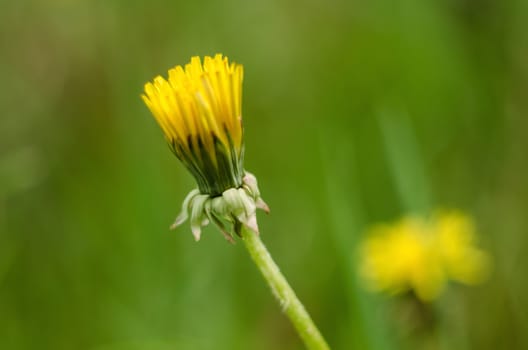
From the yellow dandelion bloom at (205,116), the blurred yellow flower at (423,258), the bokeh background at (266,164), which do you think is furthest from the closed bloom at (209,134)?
the blurred yellow flower at (423,258)

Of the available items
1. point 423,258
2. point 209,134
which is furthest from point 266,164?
point 209,134

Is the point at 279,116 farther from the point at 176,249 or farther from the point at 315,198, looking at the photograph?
the point at 176,249

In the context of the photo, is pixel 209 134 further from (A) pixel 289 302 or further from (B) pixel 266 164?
(B) pixel 266 164

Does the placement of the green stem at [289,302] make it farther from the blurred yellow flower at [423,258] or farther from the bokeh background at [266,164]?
the blurred yellow flower at [423,258]

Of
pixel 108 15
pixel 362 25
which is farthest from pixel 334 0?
pixel 108 15

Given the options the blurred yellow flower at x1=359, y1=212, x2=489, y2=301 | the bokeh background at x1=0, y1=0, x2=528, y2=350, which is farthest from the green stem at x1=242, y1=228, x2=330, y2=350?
the blurred yellow flower at x1=359, y1=212, x2=489, y2=301

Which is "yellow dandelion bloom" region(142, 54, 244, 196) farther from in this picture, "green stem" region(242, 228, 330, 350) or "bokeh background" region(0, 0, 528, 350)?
"bokeh background" region(0, 0, 528, 350)
